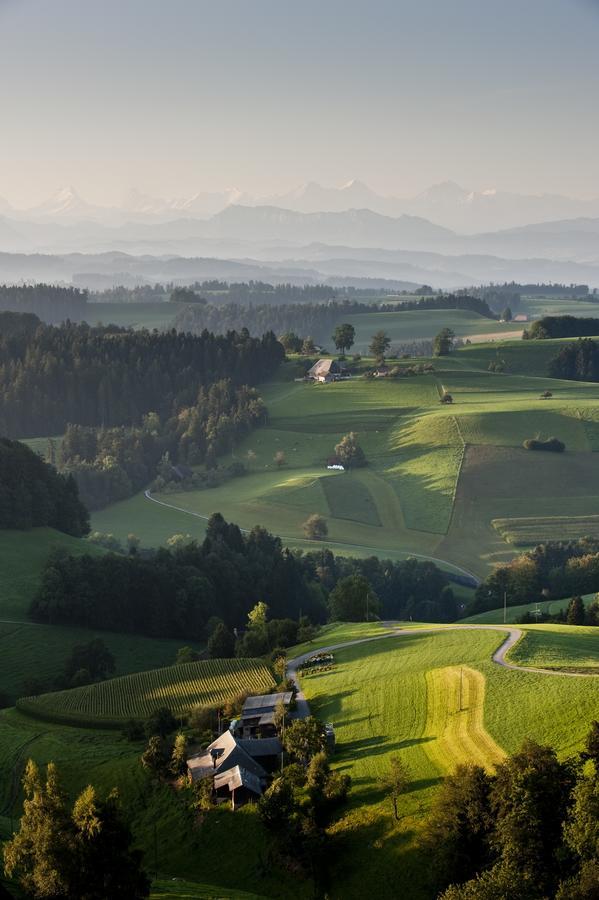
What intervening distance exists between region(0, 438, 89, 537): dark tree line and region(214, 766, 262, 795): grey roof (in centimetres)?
4719

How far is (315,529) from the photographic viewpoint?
89.3m

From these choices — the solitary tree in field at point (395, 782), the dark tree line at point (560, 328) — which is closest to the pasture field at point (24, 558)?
the solitary tree in field at point (395, 782)

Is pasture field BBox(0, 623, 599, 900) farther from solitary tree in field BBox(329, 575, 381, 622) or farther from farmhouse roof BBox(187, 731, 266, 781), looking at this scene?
solitary tree in field BBox(329, 575, 381, 622)

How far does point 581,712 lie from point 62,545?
49944mm

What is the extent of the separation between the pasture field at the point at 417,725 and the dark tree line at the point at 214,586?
926 inches

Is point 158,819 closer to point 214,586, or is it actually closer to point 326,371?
point 214,586

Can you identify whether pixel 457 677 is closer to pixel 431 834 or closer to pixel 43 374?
pixel 431 834

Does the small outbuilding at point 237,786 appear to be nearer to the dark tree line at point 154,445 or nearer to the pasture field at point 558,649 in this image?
the pasture field at point 558,649

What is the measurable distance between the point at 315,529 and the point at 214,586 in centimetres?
2012

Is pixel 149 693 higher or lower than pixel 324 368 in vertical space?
lower

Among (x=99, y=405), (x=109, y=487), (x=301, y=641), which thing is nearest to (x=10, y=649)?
(x=301, y=641)

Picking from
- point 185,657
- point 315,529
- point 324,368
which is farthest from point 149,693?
point 324,368

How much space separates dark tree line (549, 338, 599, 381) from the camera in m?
143

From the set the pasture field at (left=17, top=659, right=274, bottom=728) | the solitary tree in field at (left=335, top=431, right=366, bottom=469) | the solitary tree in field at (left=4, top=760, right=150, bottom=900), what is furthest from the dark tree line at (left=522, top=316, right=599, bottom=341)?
the solitary tree in field at (left=4, top=760, right=150, bottom=900)
